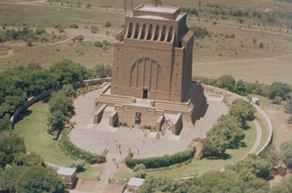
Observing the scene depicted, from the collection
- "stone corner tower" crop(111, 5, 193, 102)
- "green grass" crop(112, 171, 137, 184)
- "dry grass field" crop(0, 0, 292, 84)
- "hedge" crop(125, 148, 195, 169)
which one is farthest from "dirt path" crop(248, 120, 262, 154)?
"dry grass field" crop(0, 0, 292, 84)

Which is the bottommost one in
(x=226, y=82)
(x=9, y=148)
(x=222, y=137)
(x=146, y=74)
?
(x=9, y=148)

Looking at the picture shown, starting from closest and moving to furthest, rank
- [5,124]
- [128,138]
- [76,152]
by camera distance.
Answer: [76,152], [5,124], [128,138]

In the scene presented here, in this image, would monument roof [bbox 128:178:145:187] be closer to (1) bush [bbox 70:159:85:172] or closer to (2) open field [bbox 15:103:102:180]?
(2) open field [bbox 15:103:102:180]

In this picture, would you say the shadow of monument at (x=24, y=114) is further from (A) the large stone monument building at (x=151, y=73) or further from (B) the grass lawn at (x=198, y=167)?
(B) the grass lawn at (x=198, y=167)

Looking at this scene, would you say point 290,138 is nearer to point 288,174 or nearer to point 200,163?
point 288,174

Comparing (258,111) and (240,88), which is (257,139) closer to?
(258,111)

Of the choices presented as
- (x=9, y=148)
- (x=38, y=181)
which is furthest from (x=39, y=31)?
(x=38, y=181)

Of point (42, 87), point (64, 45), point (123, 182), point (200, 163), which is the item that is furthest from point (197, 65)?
point (123, 182)
